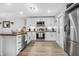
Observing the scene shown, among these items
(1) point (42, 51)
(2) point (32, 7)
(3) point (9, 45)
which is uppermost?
(2) point (32, 7)

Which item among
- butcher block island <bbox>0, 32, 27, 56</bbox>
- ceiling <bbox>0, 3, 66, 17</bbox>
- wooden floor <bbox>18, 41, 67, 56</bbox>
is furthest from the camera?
ceiling <bbox>0, 3, 66, 17</bbox>

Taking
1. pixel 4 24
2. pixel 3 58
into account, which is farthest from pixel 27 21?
pixel 3 58

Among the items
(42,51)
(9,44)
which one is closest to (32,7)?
(42,51)

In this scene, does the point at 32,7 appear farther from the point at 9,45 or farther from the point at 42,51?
the point at 9,45

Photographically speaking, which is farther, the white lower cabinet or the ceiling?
the ceiling

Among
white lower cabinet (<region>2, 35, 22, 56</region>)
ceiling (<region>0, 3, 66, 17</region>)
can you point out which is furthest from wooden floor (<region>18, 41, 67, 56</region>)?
ceiling (<region>0, 3, 66, 17</region>)

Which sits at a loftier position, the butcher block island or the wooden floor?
the butcher block island

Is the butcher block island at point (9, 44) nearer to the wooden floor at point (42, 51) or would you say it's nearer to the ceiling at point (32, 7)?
the wooden floor at point (42, 51)

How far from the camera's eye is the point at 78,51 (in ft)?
7.47

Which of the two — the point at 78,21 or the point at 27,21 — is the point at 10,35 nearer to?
the point at 78,21

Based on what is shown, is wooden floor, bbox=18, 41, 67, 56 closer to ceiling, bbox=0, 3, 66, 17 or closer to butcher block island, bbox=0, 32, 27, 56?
butcher block island, bbox=0, 32, 27, 56

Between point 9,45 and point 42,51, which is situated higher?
point 9,45

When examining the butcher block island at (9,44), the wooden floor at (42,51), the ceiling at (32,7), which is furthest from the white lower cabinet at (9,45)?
the ceiling at (32,7)

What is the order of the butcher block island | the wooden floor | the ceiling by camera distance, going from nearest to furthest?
1. the butcher block island
2. the wooden floor
3. the ceiling
